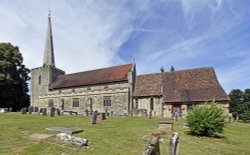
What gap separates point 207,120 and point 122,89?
24704 millimetres

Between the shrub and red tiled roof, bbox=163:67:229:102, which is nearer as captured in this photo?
the shrub

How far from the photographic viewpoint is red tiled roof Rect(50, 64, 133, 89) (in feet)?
139

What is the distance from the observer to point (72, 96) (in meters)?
46.3

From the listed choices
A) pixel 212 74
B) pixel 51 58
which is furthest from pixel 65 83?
pixel 212 74

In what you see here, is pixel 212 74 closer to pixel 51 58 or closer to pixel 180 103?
pixel 180 103

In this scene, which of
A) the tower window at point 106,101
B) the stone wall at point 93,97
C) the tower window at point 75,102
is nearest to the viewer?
the stone wall at point 93,97

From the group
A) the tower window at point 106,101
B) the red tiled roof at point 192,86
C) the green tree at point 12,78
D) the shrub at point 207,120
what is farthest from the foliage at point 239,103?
the green tree at point 12,78

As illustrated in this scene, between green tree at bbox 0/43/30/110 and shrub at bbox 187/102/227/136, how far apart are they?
39.6 m

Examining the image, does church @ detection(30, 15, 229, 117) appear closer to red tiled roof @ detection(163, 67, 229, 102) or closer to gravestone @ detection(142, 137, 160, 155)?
red tiled roof @ detection(163, 67, 229, 102)

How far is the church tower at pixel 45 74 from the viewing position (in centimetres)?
5041

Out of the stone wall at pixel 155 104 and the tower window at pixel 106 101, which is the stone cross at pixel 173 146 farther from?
the tower window at pixel 106 101

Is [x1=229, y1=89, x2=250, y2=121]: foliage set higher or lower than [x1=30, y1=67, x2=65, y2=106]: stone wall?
lower

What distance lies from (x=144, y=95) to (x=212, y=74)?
10471 millimetres

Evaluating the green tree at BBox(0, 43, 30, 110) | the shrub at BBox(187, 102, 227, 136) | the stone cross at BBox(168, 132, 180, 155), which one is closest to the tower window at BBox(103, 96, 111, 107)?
the green tree at BBox(0, 43, 30, 110)
